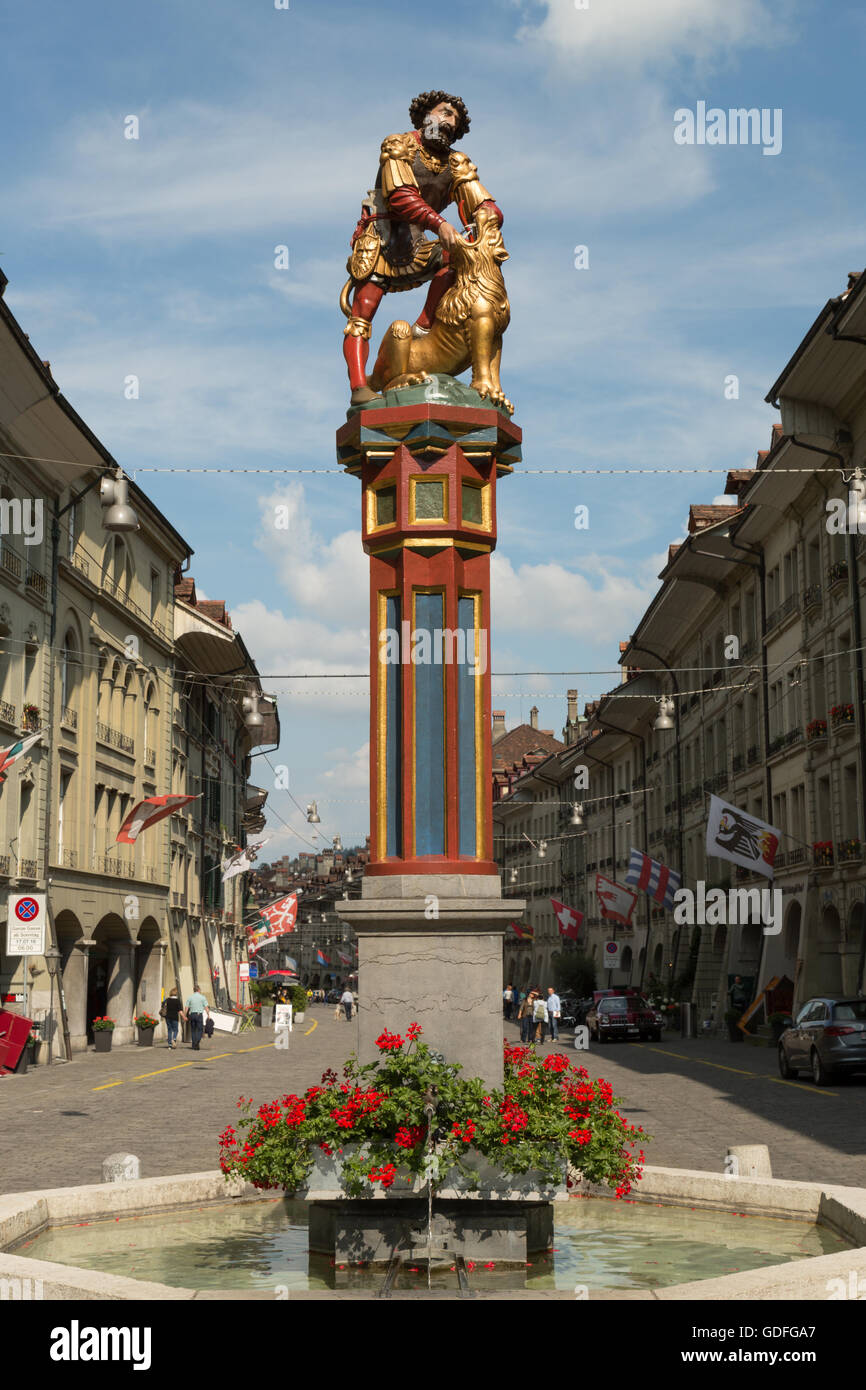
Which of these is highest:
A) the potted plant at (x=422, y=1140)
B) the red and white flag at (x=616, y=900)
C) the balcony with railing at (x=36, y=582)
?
the balcony with railing at (x=36, y=582)

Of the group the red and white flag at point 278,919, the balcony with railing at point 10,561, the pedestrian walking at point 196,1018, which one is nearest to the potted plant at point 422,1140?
the balcony with railing at point 10,561

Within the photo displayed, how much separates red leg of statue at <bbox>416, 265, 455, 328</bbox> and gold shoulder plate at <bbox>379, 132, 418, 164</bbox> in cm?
83

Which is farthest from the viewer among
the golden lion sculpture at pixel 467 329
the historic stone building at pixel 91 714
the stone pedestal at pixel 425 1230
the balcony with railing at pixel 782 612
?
the balcony with railing at pixel 782 612

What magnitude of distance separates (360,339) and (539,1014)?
3390 cm

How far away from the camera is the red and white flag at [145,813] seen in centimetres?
3647

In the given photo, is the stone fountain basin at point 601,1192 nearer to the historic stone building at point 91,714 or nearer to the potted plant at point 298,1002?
the historic stone building at point 91,714

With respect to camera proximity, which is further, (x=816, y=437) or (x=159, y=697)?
(x=159, y=697)

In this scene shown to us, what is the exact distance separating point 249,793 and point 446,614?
84.5 meters

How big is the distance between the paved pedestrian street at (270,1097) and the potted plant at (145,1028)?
306cm

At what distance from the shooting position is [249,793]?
93.8 m

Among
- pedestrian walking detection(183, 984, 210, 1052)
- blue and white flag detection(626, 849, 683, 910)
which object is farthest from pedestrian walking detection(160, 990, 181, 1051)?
blue and white flag detection(626, 849, 683, 910)

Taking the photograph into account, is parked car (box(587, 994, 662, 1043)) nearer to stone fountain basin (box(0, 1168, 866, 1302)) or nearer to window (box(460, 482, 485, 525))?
stone fountain basin (box(0, 1168, 866, 1302))
